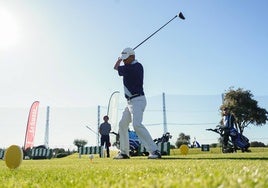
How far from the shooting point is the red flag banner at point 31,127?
24.4 m

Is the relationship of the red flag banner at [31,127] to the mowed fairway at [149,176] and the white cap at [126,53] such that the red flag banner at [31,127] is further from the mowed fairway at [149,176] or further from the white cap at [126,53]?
the mowed fairway at [149,176]

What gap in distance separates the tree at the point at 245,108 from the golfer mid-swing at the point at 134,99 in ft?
131

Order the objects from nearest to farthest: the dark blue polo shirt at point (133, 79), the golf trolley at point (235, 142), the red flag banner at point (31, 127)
A: 1. the dark blue polo shirt at point (133, 79)
2. the golf trolley at point (235, 142)
3. the red flag banner at point (31, 127)

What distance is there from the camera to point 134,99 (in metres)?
8.20

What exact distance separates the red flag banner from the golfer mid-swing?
56.0ft

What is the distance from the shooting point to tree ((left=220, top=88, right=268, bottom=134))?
47.2 meters

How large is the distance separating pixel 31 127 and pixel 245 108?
31.8m

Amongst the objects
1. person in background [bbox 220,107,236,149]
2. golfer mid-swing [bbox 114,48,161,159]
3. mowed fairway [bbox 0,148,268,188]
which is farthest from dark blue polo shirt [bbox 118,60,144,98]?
person in background [bbox 220,107,236,149]

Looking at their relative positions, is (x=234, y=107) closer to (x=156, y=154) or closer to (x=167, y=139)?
(x=167, y=139)

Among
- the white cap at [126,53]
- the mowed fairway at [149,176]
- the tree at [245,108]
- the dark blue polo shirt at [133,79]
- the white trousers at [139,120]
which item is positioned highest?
the tree at [245,108]

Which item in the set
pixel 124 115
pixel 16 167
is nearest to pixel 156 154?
pixel 124 115

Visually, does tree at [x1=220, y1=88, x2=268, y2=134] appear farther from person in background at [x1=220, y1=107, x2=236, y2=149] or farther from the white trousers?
the white trousers

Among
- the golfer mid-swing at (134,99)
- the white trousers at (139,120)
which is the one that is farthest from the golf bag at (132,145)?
the white trousers at (139,120)

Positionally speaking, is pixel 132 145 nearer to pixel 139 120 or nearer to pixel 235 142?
pixel 235 142
